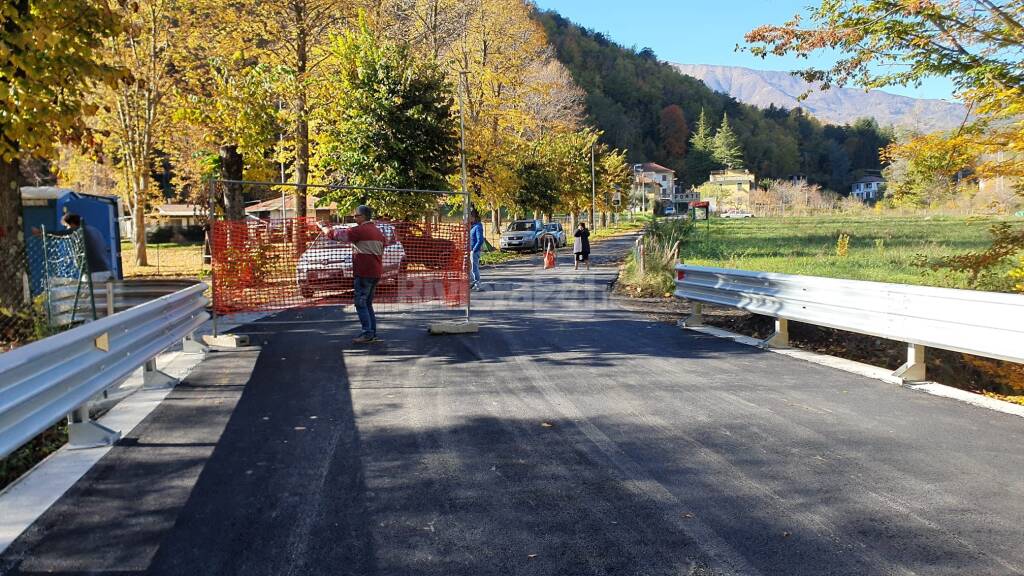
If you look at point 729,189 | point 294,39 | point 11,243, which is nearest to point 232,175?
point 294,39

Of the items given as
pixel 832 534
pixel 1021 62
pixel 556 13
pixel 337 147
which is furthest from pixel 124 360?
pixel 556 13

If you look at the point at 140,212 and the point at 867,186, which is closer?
the point at 140,212

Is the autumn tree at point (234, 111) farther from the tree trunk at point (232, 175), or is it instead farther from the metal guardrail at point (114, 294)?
the metal guardrail at point (114, 294)

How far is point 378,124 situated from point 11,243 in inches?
640

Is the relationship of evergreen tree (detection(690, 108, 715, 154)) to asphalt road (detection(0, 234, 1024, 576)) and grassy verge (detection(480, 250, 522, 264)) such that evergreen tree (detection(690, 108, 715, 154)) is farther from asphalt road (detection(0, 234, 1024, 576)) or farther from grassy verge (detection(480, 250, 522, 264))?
asphalt road (detection(0, 234, 1024, 576))

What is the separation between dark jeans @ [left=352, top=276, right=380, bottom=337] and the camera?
9664 mm

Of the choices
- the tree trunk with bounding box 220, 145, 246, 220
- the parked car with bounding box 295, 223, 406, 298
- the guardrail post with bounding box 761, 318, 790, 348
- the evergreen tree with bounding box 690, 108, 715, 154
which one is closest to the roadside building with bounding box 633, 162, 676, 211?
the evergreen tree with bounding box 690, 108, 715, 154

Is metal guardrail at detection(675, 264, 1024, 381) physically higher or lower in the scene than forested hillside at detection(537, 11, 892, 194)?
lower

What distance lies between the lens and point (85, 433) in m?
5.14

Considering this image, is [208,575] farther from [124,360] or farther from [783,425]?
[783,425]

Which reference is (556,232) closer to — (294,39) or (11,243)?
(294,39)

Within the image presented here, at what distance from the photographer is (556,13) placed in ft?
527

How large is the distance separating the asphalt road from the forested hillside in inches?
5638

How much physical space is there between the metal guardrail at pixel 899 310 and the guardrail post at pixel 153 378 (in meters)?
7.17
